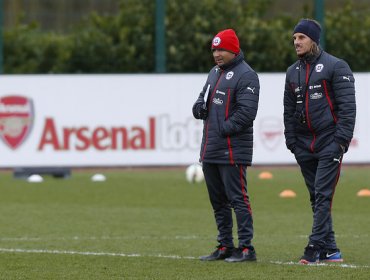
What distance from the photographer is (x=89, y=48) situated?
29.6m

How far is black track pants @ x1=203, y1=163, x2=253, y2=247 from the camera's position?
10242 mm

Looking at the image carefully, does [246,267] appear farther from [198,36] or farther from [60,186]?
[198,36]

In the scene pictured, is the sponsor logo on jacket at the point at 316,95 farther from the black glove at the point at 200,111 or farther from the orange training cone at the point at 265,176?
the orange training cone at the point at 265,176

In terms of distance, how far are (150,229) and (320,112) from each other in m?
3.90

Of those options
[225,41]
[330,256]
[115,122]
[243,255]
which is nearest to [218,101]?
[225,41]

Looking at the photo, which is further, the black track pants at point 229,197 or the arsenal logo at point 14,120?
the arsenal logo at point 14,120

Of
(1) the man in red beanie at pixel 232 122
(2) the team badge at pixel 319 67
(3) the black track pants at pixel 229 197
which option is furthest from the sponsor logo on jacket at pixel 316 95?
(3) the black track pants at pixel 229 197

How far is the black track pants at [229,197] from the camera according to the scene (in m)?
10.2

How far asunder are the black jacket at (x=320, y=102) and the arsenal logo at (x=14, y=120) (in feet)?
39.8

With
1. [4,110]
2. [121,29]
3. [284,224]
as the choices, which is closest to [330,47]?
[121,29]

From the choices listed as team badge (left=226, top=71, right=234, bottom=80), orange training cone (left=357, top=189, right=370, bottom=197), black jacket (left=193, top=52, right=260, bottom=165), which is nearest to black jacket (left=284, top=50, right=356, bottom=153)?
black jacket (left=193, top=52, right=260, bottom=165)

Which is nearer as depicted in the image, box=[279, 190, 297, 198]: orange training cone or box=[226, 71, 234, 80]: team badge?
box=[226, 71, 234, 80]: team badge

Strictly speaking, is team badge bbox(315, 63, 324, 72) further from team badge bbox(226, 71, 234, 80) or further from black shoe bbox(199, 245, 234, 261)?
black shoe bbox(199, 245, 234, 261)

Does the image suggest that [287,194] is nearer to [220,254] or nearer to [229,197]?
[220,254]
